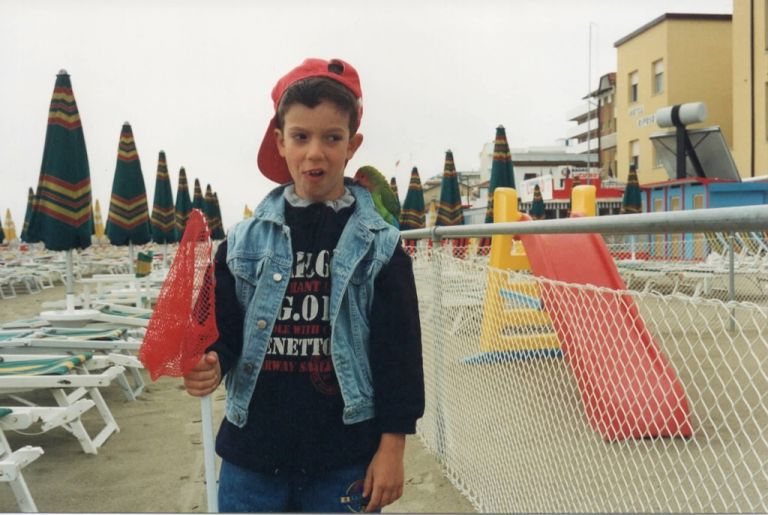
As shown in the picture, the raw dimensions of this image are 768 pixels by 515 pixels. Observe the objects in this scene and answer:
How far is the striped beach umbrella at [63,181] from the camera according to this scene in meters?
6.02

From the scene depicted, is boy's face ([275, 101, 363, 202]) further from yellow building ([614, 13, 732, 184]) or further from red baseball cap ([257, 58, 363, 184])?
yellow building ([614, 13, 732, 184])

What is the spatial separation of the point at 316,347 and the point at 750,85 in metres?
21.1

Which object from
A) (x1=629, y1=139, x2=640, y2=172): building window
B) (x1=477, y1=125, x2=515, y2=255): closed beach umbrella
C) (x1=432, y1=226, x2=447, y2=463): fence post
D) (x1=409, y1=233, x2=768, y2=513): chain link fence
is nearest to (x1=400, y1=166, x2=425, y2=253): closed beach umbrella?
(x1=477, y1=125, x2=515, y2=255): closed beach umbrella

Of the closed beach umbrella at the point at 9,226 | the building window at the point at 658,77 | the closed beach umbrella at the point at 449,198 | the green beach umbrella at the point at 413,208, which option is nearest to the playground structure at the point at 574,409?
the closed beach umbrella at the point at 449,198

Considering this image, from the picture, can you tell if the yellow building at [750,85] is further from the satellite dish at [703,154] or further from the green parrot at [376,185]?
the green parrot at [376,185]

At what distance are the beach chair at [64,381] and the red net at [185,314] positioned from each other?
111 inches

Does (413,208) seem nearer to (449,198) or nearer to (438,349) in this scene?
(449,198)

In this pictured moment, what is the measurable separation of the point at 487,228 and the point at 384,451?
1698mm

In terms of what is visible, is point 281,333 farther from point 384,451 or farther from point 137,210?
point 137,210

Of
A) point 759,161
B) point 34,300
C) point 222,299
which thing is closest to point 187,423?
point 222,299

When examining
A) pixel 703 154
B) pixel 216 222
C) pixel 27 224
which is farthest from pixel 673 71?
pixel 27 224

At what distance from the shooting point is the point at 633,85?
84.9 ft

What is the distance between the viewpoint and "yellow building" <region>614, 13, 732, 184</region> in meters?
23.2

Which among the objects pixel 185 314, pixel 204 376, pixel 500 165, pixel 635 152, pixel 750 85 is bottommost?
pixel 204 376
